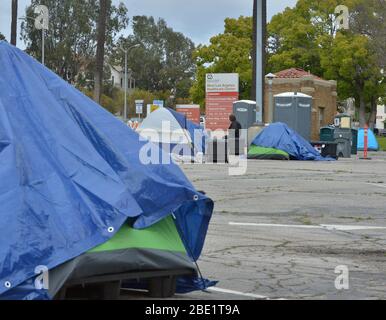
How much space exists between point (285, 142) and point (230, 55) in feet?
143

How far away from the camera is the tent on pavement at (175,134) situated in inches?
1091

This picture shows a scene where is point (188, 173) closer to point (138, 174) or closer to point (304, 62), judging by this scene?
point (138, 174)

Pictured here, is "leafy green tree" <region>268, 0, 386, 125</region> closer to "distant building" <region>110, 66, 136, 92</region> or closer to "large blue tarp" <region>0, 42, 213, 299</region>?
"distant building" <region>110, 66, 136, 92</region>

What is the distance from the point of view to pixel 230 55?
70.7 metres

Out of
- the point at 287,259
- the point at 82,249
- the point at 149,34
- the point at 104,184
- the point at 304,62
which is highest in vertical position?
the point at 149,34

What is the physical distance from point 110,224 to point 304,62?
64.3 metres

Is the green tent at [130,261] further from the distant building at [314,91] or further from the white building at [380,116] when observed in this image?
the white building at [380,116]

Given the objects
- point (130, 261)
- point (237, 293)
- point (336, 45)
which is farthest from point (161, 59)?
point (130, 261)

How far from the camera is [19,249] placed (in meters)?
5.27

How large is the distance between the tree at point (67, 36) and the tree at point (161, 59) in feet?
66.1

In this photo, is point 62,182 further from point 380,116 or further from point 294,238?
point 380,116

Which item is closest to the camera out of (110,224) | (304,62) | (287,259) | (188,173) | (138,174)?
(110,224)

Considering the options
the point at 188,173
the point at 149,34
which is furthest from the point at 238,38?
the point at 188,173
